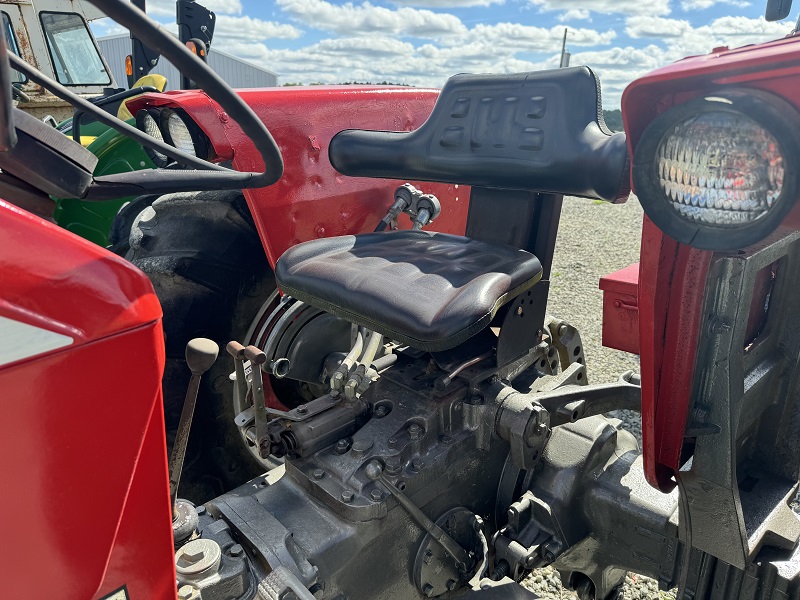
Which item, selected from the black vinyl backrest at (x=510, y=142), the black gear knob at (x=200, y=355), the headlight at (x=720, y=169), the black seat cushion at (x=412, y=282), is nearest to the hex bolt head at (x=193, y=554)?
the black gear knob at (x=200, y=355)

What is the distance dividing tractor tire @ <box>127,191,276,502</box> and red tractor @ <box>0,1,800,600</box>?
101 millimetres

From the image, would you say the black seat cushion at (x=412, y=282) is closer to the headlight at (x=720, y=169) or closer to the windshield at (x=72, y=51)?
the headlight at (x=720, y=169)

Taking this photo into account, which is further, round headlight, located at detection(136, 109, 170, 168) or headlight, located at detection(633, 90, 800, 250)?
round headlight, located at detection(136, 109, 170, 168)

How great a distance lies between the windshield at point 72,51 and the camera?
475 cm

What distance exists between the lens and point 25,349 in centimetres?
→ 57

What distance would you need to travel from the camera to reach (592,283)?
4457 millimetres

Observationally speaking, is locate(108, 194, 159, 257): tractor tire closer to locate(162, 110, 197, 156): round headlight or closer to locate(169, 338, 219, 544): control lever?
locate(162, 110, 197, 156): round headlight

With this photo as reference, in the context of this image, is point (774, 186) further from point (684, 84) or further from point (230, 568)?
point (230, 568)

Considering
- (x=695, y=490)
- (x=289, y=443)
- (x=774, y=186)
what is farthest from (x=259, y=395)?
(x=774, y=186)

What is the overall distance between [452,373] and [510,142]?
1.99ft

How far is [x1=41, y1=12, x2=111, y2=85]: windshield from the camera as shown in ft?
15.6

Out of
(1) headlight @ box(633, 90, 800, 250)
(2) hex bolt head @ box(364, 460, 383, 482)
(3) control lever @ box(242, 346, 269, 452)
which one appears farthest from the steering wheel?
(2) hex bolt head @ box(364, 460, 383, 482)

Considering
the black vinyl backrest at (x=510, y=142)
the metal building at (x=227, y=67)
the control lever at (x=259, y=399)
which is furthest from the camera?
the metal building at (x=227, y=67)

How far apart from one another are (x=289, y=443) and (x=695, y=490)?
0.75 meters
